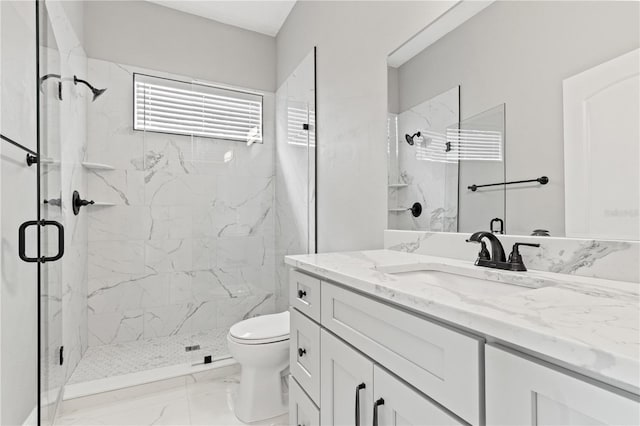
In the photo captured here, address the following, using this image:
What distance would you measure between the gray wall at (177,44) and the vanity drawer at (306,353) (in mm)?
2416

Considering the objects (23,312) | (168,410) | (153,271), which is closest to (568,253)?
(23,312)

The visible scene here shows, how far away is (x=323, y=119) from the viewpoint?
2252 mm

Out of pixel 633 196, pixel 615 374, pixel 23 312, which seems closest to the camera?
pixel 615 374

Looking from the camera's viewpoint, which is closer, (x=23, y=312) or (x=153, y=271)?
(x=23, y=312)

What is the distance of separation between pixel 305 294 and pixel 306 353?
0.71 ft

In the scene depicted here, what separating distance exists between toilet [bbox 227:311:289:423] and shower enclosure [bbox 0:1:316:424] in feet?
1.91

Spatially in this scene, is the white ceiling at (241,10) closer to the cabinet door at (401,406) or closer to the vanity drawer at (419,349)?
the vanity drawer at (419,349)

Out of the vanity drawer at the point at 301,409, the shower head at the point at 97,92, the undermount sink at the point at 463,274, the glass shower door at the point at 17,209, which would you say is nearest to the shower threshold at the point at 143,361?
the glass shower door at the point at 17,209

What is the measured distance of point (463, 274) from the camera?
42.1 inches

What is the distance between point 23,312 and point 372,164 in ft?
5.37

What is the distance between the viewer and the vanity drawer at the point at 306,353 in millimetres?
1141

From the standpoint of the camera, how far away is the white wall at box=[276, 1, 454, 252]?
1641 mm

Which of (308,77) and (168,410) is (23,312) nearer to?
(168,410)

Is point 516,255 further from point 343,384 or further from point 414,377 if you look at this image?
point 343,384
